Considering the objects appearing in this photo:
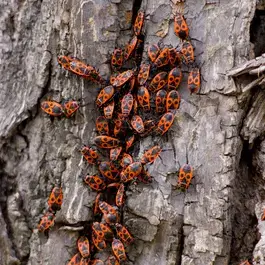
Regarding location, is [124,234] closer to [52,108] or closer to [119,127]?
[119,127]

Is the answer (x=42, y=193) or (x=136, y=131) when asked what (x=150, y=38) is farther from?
(x=42, y=193)

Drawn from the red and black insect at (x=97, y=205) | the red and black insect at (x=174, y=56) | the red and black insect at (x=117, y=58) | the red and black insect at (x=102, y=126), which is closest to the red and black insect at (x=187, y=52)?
the red and black insect at (x=174, y=56)

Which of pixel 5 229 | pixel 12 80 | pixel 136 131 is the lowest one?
pixel 5 229

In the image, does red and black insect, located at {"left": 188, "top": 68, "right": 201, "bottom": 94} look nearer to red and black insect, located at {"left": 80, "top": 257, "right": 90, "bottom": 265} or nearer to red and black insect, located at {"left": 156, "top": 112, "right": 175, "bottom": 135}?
red and black insect, located at {"left": 156, "top": 112, "right": 175, "bottom": 135}

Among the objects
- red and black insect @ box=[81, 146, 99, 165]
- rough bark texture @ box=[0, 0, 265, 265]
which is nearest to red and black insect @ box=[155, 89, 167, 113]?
rough bark texture @ box=[0, 0, 265, 265]

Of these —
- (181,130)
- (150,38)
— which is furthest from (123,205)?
(150,38)

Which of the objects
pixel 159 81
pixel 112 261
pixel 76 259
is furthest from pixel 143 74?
pixel 76 259
